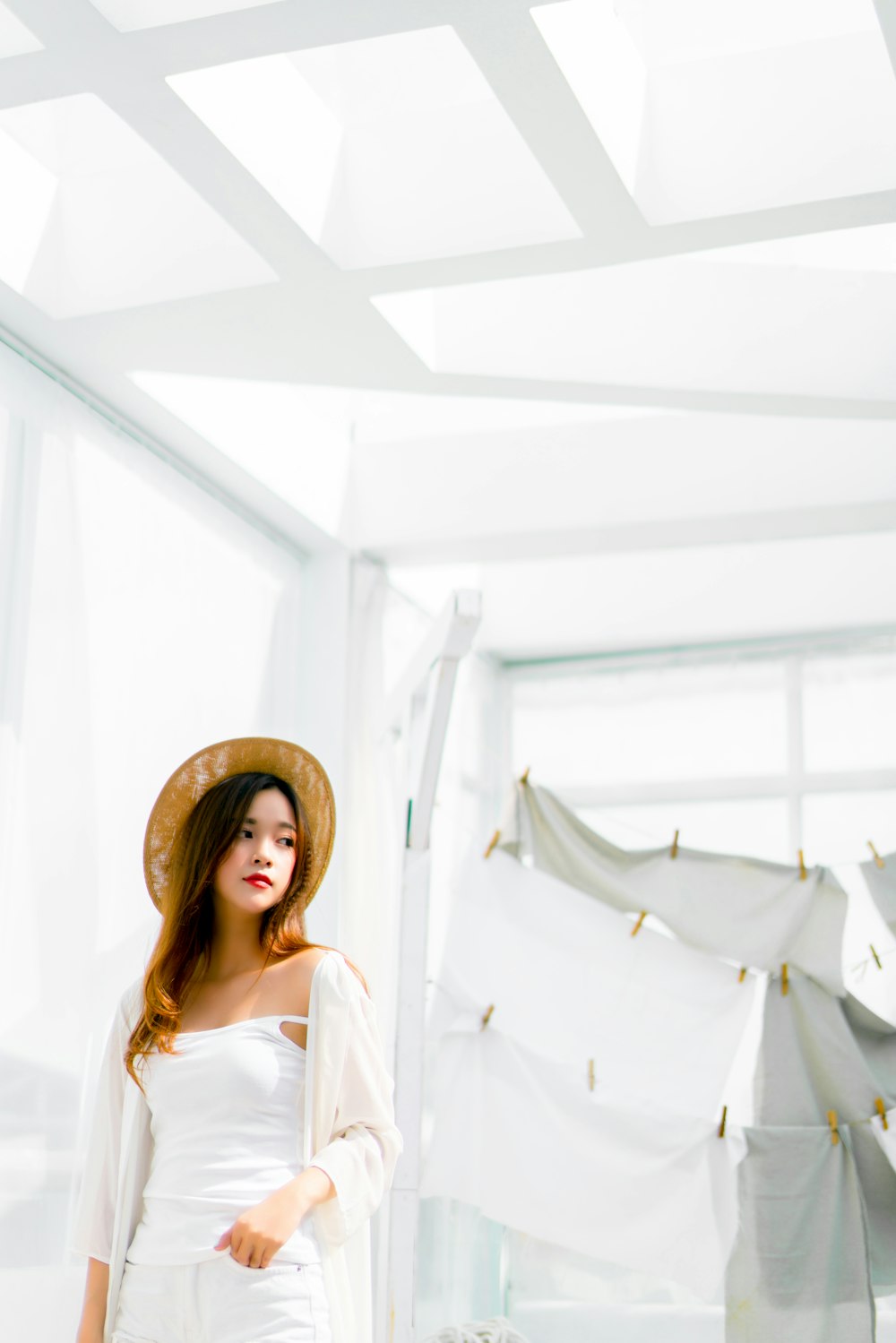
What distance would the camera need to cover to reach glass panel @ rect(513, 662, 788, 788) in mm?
5020

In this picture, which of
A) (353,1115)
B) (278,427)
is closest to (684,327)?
(278,427)

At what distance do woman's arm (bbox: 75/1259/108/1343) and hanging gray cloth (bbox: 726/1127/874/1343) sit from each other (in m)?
2.20

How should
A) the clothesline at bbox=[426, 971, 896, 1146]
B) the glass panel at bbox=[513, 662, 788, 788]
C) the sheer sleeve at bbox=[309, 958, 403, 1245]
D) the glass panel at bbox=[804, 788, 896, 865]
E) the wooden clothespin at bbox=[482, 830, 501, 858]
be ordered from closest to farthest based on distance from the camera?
the sheer sleeve at bbox=[309, 958, 403, 1245]
the clothesline at bbox=[426, 971, 896, 1146]
the wooden clothespin at bbox=[482, 830, 501, 858]
the glass panel at bbox=[804, 788, 896, 865]
the glass panel at bbox=[513, 662, 788, 788]

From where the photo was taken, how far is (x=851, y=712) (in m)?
4.89

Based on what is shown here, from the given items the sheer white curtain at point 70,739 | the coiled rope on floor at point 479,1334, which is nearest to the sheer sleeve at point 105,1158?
the sheer white curtain at point 70,739

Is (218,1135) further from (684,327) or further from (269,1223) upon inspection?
(684,327)

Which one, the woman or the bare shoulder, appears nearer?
the woman

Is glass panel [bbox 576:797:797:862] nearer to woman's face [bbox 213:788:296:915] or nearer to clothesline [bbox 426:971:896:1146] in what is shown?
clothesline [bbox 426:971:896:1146]

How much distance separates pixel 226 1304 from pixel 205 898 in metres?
0.59

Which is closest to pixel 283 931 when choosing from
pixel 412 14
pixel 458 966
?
pixel 412 14

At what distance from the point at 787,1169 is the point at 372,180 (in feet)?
8.44

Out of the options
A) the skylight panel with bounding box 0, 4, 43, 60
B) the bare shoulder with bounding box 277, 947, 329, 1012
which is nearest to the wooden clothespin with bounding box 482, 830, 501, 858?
the bare shoulder with bounding box 277, 947, 329, 1012

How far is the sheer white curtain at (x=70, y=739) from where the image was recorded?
2.88 metres

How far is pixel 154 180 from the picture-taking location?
3.10 meters
